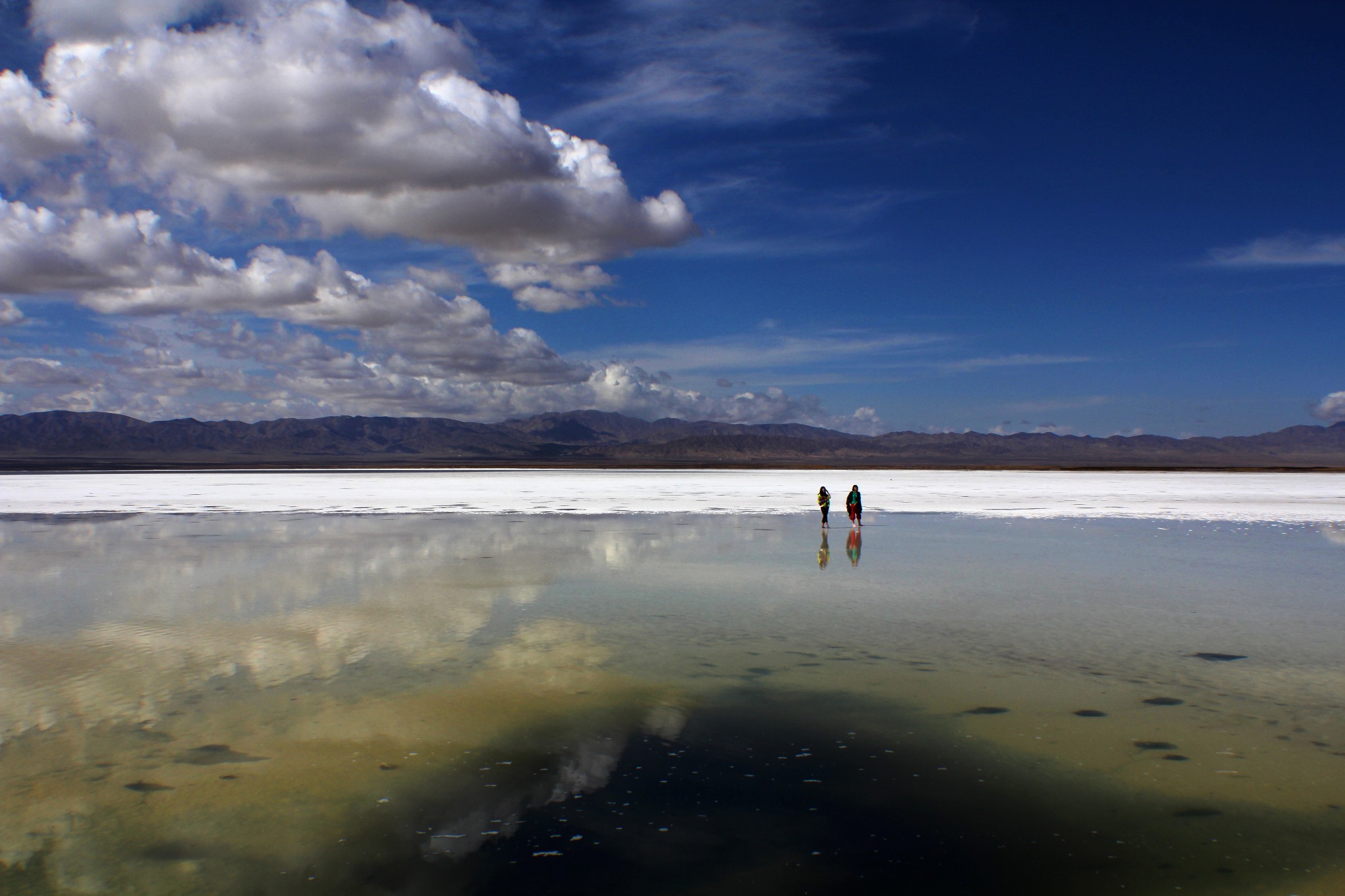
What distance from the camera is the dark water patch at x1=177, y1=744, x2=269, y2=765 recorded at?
5.70 metres

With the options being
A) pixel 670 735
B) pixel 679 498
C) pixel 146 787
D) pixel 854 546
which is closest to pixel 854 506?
pixel 854 546

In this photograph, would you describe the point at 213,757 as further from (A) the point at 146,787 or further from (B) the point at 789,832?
(B) the point at 789,832

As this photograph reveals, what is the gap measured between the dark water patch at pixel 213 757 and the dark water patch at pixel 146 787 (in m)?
0.32

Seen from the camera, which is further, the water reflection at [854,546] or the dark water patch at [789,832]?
the water reflection at [854,546]

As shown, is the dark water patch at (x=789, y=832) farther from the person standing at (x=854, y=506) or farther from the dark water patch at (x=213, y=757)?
the person standing at (x=854, y=506)

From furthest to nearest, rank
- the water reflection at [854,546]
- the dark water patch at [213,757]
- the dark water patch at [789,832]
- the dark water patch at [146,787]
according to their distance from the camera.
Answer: the water reflection at [854,546] → the dark water patch at [213,757] → the dark water patch at [146,787] → the dark water patch at [789,832]

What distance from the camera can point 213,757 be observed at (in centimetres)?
579

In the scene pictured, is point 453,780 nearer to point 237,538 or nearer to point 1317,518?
point 237,538

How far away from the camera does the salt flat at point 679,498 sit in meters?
28.9

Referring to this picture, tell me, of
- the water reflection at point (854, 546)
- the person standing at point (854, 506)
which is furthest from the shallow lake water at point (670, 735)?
the person standing at point (854, 506)

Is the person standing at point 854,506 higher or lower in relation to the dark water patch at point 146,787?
higher

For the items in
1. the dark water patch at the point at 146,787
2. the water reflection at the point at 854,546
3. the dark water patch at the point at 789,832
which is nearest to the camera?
the dark water patch at the point at 789,832

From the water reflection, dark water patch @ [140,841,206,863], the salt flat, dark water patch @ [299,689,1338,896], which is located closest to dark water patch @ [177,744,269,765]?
dark water patch @ [140,841,206,863]

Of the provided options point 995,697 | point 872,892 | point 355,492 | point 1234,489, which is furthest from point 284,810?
point 1234,489
